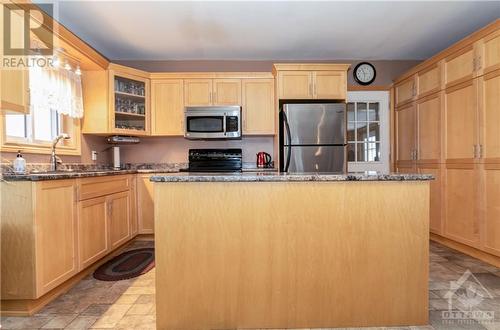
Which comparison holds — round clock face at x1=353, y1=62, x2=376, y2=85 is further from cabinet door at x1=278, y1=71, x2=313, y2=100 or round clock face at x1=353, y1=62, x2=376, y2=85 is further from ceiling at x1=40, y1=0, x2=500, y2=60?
cabinet door at x1=278, y1=71, x2=313, y2=100

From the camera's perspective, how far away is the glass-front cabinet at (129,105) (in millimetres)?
3598

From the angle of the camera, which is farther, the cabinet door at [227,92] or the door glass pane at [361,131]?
the door glass pane at [361,131]

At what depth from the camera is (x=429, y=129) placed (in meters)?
3.39

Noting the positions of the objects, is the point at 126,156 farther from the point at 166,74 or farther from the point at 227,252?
the point at 227,252

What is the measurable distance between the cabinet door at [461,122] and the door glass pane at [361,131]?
3.92ft

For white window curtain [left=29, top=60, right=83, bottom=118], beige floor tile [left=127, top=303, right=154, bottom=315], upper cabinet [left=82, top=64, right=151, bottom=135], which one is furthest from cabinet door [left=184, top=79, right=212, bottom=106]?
beige floor tile [left=127, top=303, right=154, bottom=315]

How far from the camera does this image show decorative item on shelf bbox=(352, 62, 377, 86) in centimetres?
420

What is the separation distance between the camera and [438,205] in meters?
3.28

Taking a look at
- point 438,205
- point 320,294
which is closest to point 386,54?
point 438,205

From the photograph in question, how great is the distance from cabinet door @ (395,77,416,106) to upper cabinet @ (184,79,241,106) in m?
2.32

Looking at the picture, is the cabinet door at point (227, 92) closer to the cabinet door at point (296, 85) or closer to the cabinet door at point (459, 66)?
the cabinet door at point (296, 85)

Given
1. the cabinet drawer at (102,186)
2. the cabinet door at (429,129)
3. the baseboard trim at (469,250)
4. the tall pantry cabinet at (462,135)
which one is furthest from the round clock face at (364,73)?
the cabinet drawer at (102,186)

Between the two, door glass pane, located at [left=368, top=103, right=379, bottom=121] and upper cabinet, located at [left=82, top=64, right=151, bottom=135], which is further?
door glass pane, located at [left=368, top=103, right=379, bottom=121]

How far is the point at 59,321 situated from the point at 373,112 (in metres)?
4.37
